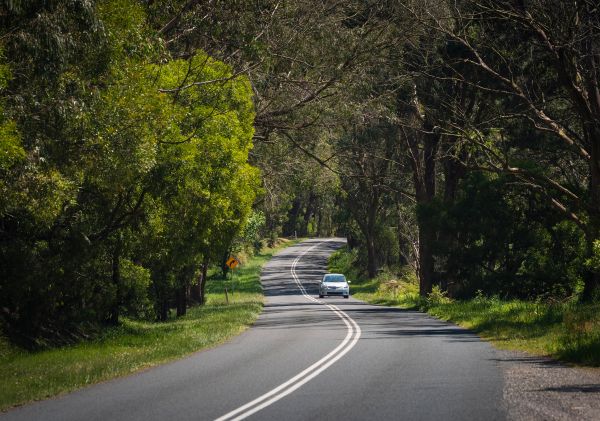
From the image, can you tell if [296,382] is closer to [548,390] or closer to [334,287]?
[548,390]

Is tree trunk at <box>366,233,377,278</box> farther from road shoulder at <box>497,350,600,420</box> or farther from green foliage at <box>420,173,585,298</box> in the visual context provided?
road shoulder at <box>497,350,600,420</box>

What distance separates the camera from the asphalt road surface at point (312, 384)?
11484 mm

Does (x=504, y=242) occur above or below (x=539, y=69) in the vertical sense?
below

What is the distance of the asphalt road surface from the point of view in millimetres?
11484

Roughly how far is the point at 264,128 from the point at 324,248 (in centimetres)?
8369

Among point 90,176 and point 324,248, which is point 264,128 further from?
point 324,248

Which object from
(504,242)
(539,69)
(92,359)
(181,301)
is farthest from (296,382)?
(181,301)

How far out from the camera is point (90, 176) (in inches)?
846

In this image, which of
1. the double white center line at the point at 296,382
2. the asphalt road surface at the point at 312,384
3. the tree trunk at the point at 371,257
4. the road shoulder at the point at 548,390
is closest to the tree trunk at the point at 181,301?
the double white center line at the point at 296,382

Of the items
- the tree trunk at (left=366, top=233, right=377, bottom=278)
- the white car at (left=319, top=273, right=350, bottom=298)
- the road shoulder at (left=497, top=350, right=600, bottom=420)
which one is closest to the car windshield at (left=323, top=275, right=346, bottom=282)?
the white car at (left=319, top=273, right=350, bottom=298)

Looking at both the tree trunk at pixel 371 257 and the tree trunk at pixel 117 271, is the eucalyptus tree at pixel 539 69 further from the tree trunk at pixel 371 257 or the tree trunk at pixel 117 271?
the tree trunk at pixel 371 257

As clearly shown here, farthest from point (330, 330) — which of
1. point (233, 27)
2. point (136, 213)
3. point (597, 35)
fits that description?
point (597, 35)

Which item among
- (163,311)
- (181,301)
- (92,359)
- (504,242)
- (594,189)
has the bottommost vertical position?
(163,311)

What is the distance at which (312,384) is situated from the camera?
46.8 feet
